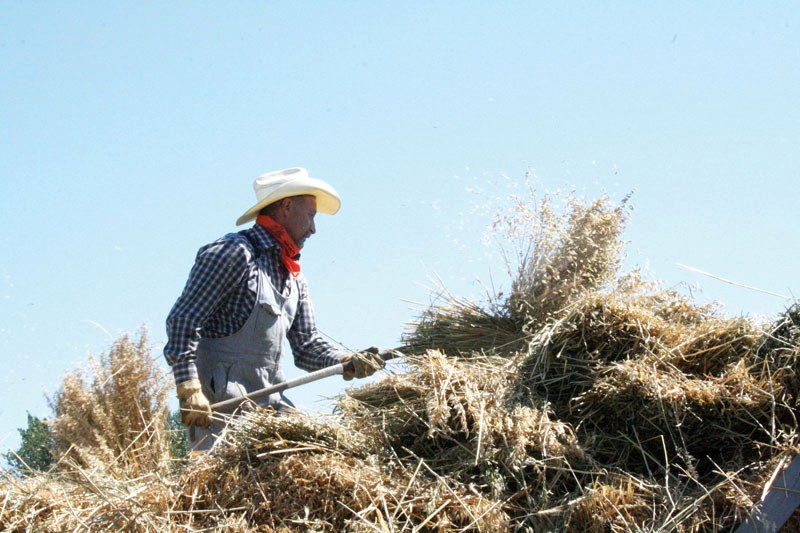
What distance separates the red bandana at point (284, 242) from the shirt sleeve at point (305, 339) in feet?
0.60

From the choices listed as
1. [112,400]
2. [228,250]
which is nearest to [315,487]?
[228,250]

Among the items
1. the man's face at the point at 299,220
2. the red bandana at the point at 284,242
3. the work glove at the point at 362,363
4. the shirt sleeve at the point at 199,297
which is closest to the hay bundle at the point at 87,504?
the shirt sleeve at the point at 199,297

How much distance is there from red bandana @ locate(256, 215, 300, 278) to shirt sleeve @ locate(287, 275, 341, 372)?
0.18 meters

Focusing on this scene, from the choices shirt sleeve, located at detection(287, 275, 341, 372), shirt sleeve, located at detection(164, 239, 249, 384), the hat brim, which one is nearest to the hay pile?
shirt sleeve, located at detection(164, 239, 249, 384)

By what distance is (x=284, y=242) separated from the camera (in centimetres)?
463

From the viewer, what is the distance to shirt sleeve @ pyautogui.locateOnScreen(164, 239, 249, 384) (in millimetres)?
4113

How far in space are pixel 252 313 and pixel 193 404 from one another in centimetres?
61

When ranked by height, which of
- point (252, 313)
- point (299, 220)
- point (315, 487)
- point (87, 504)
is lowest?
point (87, 504)

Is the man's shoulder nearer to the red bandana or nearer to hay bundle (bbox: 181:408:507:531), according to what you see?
the red bandana

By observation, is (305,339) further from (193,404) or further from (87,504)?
(87,504)

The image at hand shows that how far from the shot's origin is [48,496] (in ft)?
10.0

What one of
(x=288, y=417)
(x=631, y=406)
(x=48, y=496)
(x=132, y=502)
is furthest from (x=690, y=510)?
(x=48, y=496)

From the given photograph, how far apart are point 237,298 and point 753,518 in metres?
2.53

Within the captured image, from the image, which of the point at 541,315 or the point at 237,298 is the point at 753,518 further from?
the point at 237,298
